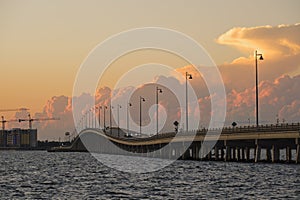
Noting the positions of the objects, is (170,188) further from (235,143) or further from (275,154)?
(235,143)

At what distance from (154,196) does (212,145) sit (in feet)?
290

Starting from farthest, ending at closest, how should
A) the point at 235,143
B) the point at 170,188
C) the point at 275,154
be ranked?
1. the point at 235,143
2. the point at 275,154
3. the point at 170,188

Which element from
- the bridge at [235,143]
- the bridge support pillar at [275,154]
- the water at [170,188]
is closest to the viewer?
the water at [170,188]

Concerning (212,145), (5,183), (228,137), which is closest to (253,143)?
(228,137)

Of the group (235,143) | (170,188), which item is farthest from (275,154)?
(170,188)

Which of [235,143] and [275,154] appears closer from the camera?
[275,154]

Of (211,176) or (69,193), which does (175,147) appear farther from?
(69,193)

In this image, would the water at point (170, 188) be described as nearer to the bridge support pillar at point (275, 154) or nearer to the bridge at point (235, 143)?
the bridge at point (235, 143)

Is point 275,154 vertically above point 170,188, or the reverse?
point 275,154

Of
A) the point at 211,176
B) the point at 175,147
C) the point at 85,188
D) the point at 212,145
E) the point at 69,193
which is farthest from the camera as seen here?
the point at 175,147

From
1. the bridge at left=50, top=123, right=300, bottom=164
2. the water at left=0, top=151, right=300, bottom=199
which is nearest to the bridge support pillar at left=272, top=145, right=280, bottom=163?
the bridge at left=50, top=123, right=300, bottom=164

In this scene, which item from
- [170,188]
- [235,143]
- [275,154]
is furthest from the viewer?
[235,143]

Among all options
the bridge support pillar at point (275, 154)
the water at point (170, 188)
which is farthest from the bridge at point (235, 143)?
the water at point (170, 188)

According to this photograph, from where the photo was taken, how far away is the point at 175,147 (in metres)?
182
